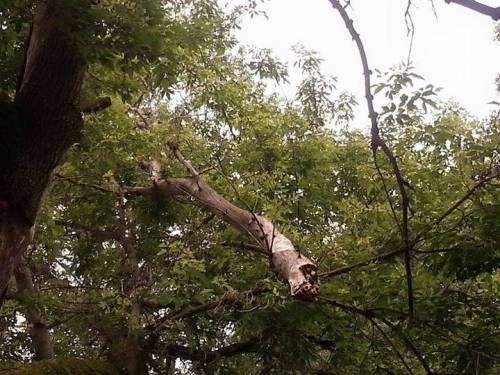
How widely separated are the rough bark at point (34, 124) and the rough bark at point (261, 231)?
1776 mm

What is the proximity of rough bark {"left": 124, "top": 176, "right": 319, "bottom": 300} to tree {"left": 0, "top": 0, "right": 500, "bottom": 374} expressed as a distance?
0.8 inches

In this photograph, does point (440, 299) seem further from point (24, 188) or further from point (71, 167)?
point (71, 167)

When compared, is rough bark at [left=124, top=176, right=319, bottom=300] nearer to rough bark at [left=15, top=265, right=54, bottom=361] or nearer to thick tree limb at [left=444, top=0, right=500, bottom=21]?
rough bark at [left=15, top=265, right=54, bottom=361]

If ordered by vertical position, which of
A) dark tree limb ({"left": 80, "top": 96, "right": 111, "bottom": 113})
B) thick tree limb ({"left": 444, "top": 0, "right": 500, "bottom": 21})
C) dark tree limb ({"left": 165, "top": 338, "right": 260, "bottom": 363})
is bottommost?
thick tree limb ({"left": 444, "top": 0, "right": 500, "bottom": 21})

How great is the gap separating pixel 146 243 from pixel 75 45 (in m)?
4.18

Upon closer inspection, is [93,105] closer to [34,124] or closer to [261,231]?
[34,124]

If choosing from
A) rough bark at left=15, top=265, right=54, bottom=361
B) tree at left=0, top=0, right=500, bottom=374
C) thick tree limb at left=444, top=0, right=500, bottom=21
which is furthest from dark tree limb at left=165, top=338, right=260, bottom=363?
thick tree limb at left=444, top=0, right=500, bottom=21

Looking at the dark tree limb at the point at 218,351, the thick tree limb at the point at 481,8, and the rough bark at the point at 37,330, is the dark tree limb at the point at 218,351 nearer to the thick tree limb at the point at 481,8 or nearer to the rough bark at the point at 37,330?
the rough bark at the point at 37,330

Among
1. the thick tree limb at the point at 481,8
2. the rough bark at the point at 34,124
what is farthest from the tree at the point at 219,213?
the thick tree limb at the point at 481,8

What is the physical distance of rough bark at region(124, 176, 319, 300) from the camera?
12.1 feet

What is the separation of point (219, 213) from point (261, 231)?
0.72 m

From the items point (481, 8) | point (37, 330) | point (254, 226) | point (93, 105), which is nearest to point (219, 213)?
point (254, 226)

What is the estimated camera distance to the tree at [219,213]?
350cm

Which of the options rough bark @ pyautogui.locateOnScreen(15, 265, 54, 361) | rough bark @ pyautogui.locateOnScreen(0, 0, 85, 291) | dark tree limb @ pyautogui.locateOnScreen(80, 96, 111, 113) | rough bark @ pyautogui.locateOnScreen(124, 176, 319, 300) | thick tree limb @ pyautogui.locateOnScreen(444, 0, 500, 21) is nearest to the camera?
thick tree limb @ pyautogui.locateOnScreen(444, 0, 500, 21)
